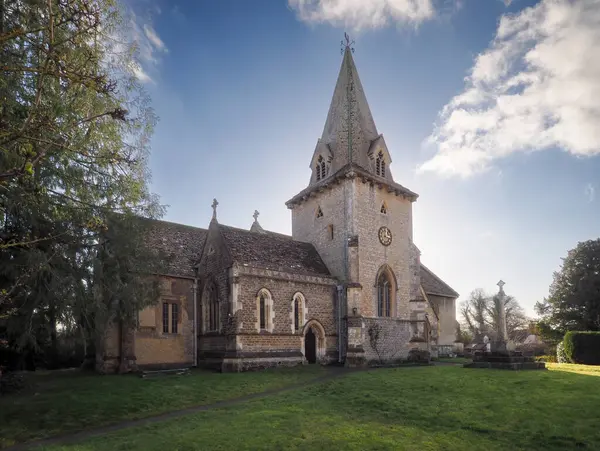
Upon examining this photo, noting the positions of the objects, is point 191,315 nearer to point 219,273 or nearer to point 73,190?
point 219,273

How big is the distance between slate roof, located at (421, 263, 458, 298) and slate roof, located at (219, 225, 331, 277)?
15.2 meters

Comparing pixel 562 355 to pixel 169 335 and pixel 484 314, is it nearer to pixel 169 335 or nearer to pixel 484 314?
pixel 169 335

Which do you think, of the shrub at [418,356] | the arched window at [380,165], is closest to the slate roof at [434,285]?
the shrub at [418,356]

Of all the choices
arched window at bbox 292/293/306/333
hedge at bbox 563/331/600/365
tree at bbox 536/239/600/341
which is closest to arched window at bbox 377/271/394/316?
arched window at bbox 292/293/306/333

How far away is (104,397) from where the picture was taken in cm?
1405

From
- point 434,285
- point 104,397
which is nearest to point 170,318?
point 104,397

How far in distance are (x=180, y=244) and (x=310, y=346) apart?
9.87m

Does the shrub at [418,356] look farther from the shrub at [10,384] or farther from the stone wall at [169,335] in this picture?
the shrub at [10,384]

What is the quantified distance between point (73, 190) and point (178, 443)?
6886 millimetres

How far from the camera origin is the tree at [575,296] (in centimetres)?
4056

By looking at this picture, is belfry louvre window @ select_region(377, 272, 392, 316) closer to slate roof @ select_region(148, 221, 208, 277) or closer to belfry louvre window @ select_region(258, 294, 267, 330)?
belfry louvre window @ select_region(258, 294, 267, 330)

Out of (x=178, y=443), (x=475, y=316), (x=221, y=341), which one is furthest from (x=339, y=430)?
(x=475, y=316)

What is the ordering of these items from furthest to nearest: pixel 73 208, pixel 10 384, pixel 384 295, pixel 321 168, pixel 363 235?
Answer: pixel 321 168
pixel 384 295
pixel 363 235
pixel 10 384
pixel 73 208

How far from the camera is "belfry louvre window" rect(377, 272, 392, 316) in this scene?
87.4ft
